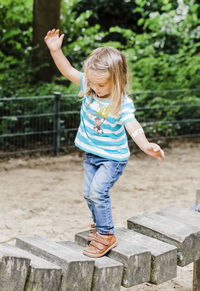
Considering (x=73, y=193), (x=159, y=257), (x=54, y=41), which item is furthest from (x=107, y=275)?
(x=73, y=193)

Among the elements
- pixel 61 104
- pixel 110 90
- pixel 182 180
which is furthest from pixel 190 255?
pixel 61 104

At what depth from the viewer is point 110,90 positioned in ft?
9.57

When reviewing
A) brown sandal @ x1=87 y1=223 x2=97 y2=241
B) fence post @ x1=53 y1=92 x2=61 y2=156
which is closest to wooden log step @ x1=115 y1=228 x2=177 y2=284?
brown sandal @ x1=87 y1=223 x2=97 y2=241

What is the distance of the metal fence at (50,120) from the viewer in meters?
8.31

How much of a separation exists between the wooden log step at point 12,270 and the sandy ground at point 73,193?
6.38 feet

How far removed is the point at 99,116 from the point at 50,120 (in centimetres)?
560

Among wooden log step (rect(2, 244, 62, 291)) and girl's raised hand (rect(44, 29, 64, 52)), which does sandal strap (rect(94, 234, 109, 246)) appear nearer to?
wooden log step (rect(2, 244, 62, 291))

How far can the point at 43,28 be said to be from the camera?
918 centimetres

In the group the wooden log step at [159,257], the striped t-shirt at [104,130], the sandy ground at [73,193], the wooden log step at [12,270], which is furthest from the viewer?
the sandy ground at [73,193]

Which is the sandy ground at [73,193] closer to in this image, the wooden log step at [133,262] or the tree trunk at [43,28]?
the wooden log step at [133,262]

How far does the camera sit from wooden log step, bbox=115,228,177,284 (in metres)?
3.02

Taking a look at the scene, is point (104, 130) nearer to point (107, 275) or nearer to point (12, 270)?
point (107, 275)

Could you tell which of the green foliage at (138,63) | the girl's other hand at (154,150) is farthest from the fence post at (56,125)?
the girl's other hand at (154,150)

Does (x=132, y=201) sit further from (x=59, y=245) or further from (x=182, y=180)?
(x=59, y=245)
